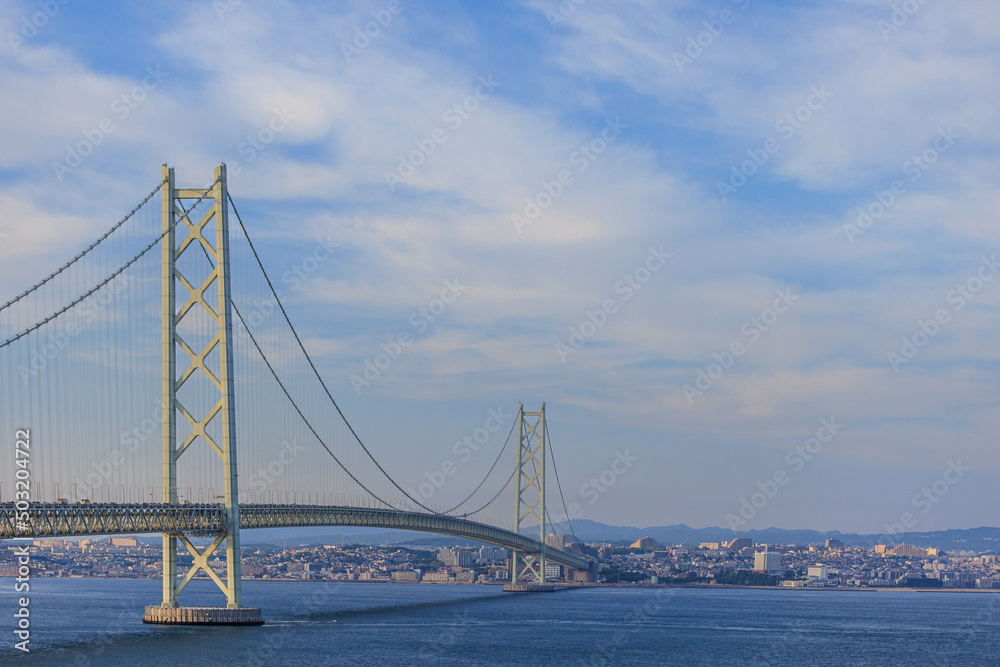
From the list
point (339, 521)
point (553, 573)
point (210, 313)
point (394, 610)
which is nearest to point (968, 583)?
point (553, 573)

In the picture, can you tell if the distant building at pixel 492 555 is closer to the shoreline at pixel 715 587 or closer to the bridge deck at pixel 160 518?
the shoreline at pixel 715 587

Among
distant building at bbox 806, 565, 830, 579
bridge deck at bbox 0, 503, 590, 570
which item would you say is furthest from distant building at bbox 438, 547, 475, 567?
bridge deck at bbox 0, 503, 590, 570

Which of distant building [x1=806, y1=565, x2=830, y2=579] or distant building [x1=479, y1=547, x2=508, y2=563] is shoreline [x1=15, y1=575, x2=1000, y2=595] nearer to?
distant building [x1=806, y1=565, x2=830, y2=579]

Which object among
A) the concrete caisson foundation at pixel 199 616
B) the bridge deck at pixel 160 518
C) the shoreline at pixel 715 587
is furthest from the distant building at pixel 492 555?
the concrete caisson foundation at pixel 199 616

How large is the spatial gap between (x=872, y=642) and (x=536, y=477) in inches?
2342

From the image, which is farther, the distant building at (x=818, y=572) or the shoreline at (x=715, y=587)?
the distant building at (x=818, y=572)

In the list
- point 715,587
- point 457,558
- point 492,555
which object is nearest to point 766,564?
point 715,587

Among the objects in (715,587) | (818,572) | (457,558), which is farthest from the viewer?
(457,558)

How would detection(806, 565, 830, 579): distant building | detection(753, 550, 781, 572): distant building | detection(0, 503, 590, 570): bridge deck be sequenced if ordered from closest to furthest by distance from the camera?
1. detection(0, 503, 590, 570): bridge deck
2. detection(806, 565, 830, 579): distant building
3. detection(753, 550, 781, 572): distant building

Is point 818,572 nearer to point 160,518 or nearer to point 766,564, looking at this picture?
point 766,564

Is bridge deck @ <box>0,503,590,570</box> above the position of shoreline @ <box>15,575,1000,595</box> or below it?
above

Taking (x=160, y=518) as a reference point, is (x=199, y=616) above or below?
below

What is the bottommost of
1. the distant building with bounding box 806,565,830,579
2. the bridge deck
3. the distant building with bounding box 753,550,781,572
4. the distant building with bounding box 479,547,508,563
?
the distant building with bounding box 806,565,830,579

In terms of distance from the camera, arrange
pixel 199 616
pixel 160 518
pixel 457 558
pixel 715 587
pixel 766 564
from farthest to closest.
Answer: pixel 766 564
pixel 457 558
pixel 715 587
pixel 199 616
pixel 160 518
